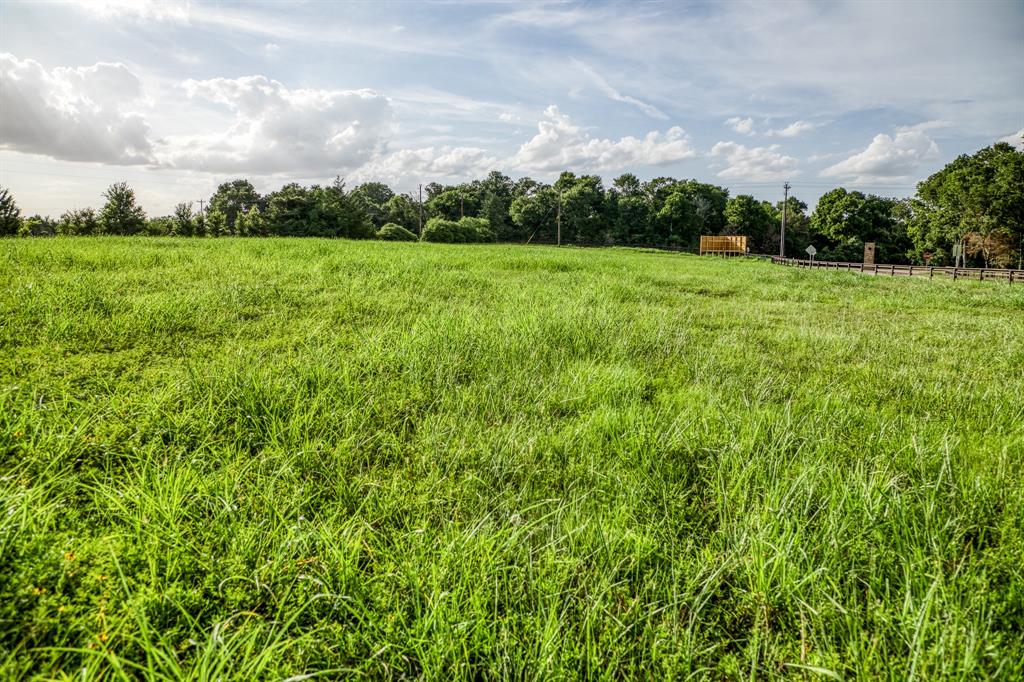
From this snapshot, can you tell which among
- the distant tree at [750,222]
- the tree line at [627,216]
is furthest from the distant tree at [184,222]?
the distant tree at [750,222]

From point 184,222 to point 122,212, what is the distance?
9883 mm

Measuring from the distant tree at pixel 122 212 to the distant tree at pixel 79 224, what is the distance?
228 cm

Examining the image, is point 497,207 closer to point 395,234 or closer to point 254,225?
point 395,234

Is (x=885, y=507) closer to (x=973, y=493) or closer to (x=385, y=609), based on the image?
(x=973, y=493)

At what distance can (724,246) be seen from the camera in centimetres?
6134

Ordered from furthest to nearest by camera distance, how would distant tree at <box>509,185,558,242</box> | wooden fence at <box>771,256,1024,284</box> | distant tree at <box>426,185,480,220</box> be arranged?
distant tree at <box>426,185,480,220</box>, distant tree at <box>509,185,558,242</box>, wooden fence at <box>771,256,1024,284</box>

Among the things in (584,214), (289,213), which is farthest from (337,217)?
(584,214)

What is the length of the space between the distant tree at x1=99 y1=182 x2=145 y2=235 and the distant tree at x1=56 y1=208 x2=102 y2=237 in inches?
89.8

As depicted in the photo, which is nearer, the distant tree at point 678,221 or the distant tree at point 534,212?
the distant tree at point 534,212

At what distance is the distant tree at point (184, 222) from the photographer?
5675 cm

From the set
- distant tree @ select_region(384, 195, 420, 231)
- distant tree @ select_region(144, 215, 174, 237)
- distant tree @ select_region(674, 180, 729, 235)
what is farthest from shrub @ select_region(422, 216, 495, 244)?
distant tree @ select_region(674, 180, 729, 235)

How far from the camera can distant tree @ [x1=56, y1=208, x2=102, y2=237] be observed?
156 feet

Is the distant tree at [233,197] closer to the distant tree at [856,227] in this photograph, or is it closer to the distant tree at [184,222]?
the distant tree at [184,222]

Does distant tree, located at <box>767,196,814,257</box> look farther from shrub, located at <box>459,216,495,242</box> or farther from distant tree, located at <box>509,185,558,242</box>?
shrub, located at <box>459,216,495,242</box>
